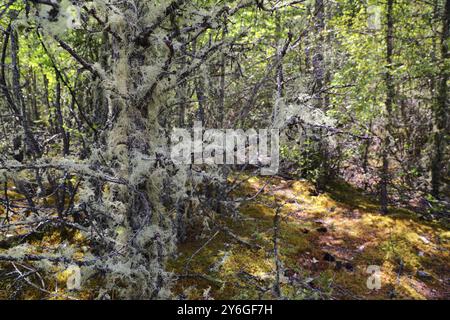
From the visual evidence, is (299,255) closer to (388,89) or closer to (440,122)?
(388,89)

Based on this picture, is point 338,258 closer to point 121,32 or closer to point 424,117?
point 121,32

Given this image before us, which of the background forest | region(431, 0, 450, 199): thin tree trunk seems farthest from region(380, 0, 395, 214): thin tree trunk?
region(431, 0, 450, 199): thin tree trunk

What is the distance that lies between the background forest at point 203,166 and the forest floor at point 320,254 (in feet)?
0.11

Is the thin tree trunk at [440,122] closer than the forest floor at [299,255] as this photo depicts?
No

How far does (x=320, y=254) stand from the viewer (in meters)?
5.65

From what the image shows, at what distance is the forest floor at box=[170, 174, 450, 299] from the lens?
429cm

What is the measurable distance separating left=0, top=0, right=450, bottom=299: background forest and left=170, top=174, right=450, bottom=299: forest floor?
0.03 meters

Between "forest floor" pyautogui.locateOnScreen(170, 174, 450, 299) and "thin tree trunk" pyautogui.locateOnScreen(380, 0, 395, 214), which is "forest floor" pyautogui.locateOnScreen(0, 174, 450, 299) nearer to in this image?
"forest floor" pyautogui.locateOnScreen(170, 174, 450, 299)

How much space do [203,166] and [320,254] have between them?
2.65 meters

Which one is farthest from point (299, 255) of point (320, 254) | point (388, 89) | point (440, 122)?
point (440, 122)

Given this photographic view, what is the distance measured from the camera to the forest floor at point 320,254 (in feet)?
14.1

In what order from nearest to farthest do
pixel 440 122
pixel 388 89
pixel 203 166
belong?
pixel 203 166 < pixel 388 89 < pixel 440 122

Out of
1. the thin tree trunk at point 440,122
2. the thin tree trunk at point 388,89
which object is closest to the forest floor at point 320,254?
the thin tree trunk at point 388,89

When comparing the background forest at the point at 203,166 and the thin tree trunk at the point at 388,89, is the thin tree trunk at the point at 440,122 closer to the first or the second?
the background forest at the point at 203,166
